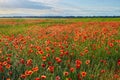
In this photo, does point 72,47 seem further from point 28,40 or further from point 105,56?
point 28,40

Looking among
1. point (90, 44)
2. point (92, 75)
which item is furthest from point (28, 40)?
point (92, 75)

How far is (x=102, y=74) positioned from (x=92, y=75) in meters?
0.44

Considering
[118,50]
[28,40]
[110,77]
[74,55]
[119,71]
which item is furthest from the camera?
[28,40]

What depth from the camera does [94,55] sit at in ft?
22.2

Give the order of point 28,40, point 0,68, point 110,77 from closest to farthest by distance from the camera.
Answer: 1. point 0,68
2. point 110,77
3. point 28,40

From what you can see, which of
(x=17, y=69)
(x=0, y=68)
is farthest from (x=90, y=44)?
(x=0, y=68)

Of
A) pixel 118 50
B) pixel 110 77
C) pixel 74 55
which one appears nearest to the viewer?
pixel 110 77

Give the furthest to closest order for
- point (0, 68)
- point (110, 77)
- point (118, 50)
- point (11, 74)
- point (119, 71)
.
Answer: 1. point (118, 50)
2. point (119, 71)
3. point (110, 77)
4. point (11, 74)
5. point (0, 68)

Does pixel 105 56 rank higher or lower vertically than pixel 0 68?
lower

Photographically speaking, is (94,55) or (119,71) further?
(94,55)

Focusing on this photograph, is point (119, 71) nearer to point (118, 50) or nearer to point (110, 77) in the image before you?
point (110, 77)

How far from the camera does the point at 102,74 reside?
5.00m

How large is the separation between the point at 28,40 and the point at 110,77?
406cm

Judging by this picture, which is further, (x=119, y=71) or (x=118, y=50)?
(x=118, y=50)
